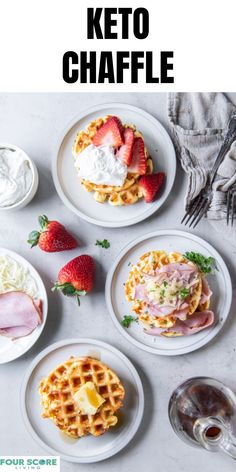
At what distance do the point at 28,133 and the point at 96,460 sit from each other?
1.31m

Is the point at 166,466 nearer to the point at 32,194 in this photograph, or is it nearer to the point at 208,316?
the point at 208,316

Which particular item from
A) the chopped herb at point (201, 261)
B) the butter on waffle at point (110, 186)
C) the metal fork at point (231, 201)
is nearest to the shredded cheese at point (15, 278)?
the butter on waffle at point (110, 186)

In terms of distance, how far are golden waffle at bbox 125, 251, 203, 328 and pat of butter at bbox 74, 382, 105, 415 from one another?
32cm

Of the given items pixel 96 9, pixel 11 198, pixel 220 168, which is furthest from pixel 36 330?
pixel 96 9

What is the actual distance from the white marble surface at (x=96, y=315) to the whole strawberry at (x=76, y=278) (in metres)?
0.07

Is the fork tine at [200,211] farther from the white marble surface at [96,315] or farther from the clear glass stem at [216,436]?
the clear glass stem at [216,436]

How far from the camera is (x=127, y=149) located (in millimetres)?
2541

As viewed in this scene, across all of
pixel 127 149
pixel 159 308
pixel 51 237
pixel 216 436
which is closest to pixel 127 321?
pixel 159 308

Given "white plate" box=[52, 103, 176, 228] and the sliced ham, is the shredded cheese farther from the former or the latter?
the sliced ham

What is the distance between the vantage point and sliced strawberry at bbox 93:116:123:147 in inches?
101

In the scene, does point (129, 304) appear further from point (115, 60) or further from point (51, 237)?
point (115, 60)

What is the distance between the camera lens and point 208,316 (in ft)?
8.38

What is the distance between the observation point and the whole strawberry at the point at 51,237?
8.57 feet

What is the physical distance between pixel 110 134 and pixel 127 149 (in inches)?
3.8
